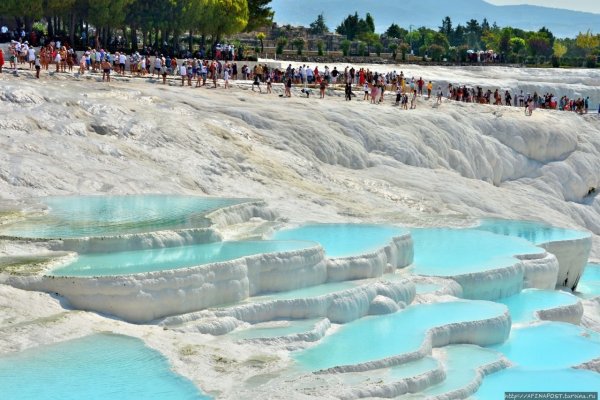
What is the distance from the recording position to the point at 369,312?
14.7 metres

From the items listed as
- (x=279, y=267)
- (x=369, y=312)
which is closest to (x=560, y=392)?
(x=369, y=312)

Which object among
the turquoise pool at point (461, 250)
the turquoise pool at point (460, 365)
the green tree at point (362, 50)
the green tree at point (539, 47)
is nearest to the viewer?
the turquoise pool at point (460, 365)

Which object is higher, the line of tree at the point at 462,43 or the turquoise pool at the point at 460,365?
the line of tree at the point at 462,43

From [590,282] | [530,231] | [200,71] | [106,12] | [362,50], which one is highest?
[106,12]

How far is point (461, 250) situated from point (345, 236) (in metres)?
2.35

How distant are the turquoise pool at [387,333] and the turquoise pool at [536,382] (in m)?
0.98

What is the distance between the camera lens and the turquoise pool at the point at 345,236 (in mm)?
16312

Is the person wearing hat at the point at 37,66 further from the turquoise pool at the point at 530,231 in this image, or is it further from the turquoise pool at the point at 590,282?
the turquoise pool at the point at 590,282

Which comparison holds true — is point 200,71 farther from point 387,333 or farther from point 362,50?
point 362,50

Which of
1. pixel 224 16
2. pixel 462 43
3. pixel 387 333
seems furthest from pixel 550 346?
pixel 462 43

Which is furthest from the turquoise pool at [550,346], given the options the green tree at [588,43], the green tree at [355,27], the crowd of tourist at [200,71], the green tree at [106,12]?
the green tree at [588,43]

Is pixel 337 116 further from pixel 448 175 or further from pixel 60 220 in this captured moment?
pixel 60 220

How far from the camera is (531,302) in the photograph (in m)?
17.3

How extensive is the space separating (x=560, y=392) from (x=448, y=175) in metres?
14.5
